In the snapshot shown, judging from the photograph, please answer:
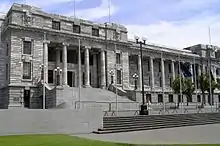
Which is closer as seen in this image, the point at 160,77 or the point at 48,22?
the point at 48,22

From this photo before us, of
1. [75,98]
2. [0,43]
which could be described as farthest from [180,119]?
[0,43]

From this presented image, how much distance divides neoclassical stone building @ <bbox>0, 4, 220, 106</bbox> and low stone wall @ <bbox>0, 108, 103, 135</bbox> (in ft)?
41.1

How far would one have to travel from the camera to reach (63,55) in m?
47.8

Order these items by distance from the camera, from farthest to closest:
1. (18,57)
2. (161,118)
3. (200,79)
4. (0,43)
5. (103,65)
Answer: (200,79) < (103,65) < (0,43) < (18,57) < (161,118)

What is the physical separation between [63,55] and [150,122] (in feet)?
78.6

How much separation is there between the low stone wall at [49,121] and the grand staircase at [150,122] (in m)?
1.35

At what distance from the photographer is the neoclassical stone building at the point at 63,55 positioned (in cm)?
4362

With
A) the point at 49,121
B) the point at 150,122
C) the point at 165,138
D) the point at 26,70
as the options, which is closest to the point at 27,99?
the point at 26,70

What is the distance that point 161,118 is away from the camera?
30.5 meters

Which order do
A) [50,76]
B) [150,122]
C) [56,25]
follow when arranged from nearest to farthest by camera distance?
[150,122], [56,25], [50,76]

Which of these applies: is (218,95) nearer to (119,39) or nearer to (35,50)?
(119,39)

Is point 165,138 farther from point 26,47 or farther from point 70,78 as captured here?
point 70,78

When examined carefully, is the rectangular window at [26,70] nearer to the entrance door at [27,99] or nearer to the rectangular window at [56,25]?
the entrance door at [27,99]

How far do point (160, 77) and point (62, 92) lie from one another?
108ft
